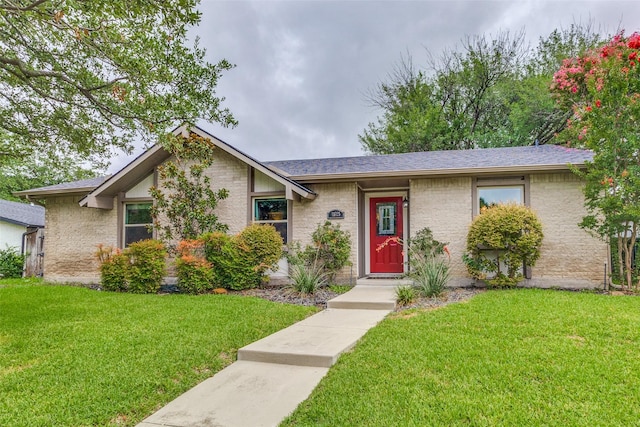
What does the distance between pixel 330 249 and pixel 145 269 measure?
4.54 m

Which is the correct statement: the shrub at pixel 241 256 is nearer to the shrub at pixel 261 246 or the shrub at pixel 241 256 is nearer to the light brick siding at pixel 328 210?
the shrub at pixel 261 246

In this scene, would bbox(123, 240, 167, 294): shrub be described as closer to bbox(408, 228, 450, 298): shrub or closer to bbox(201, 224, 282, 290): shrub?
bbox(201, 224, 282, 290): shrub

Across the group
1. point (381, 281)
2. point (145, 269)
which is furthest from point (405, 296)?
point (145, 269)

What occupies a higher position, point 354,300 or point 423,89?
point 423,89

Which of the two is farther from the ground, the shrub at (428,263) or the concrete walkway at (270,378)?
the shrub at (428,263)

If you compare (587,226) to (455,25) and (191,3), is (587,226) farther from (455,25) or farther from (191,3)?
(455,25)

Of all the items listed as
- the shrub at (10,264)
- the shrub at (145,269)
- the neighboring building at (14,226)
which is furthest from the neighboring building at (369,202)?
the neighboring building at (14,226)

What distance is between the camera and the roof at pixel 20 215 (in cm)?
1750

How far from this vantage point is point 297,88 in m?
18.0

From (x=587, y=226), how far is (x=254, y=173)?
804 centimetres

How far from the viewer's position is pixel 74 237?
37.9 feet

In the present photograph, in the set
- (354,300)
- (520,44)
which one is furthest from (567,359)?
(520,44)

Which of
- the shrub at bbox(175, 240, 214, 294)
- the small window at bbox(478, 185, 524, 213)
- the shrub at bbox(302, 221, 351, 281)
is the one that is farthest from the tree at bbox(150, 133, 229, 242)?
the small window at bbox(478, 185, 524, 213)

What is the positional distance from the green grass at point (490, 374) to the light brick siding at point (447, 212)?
3431mm
